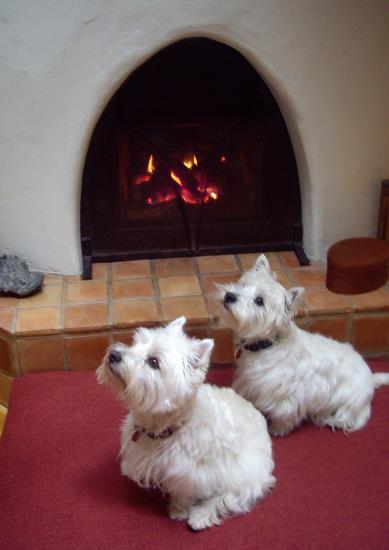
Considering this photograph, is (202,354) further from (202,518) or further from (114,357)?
(202,518)

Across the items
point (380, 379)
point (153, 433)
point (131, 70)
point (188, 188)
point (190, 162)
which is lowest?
point (380, 379)

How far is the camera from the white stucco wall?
209 cm

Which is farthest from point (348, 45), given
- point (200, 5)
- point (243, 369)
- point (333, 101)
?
point (243, 369)

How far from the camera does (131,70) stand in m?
2.19

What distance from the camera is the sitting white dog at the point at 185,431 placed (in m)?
1.50

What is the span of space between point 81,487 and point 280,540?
0.61 metres

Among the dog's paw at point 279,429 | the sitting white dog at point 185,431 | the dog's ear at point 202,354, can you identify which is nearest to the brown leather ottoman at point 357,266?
the dog's paw at point 279,429

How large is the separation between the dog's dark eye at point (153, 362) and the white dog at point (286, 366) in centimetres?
36

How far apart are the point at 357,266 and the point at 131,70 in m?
1.10

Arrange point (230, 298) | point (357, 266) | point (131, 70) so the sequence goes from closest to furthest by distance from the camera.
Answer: point (230, 298) → point (131, 70) → point (357, 266)

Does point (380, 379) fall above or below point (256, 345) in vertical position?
below

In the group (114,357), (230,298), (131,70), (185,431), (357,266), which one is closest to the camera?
(114,357)

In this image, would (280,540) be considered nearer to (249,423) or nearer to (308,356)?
(249,423)

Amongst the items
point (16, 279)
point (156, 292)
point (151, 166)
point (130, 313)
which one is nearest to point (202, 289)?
point (156, 292)
